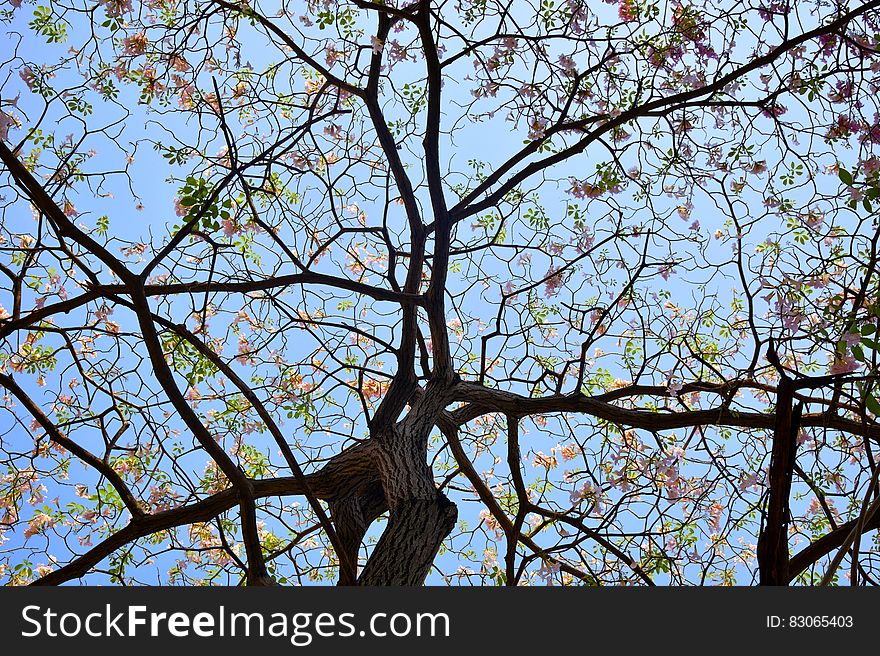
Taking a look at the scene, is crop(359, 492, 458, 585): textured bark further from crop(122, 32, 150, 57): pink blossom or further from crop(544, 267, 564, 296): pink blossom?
crop(122, 32, 150, 57): pink blossom

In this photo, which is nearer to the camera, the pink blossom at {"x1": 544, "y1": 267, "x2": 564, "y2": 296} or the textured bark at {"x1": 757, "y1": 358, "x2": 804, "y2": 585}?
the textured bark at {"x1": 757, "y1": 358, "x2": 804, "y2": 585}

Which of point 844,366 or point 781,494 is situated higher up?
point 844,366

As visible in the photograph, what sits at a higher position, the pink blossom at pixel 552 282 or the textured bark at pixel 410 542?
the pink blossom at pixel 552 282

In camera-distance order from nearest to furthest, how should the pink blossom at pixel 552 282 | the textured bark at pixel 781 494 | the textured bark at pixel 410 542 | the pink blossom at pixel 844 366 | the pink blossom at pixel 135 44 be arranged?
1. the textured bark at pixel 781 494
2. the textured bark at pixel 410 542
3. the pink blossom at pixel 844 366
4. the pink blossom at pixel 135 44
5. the pink blossom at pixel 552 282

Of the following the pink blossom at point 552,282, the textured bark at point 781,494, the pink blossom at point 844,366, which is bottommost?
the textured bark at point 781,494

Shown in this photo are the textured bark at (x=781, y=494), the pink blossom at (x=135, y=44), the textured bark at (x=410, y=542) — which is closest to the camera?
the textured bark at (x=781, y=494)

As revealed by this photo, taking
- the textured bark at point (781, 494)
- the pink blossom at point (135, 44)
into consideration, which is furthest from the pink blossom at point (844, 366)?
the pink blossom at point (135, 44)

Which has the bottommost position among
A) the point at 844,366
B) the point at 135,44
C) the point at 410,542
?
the point at 410,542

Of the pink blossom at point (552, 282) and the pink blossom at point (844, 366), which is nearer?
the pink blossom at point (844, 366)

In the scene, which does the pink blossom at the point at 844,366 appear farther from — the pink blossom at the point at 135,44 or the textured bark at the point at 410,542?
the pink blossom at the point at 135,44

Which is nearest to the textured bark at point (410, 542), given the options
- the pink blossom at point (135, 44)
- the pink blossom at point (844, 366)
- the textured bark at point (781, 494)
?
the textured bark at point (781, 494)

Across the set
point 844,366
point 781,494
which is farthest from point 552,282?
point 781,494

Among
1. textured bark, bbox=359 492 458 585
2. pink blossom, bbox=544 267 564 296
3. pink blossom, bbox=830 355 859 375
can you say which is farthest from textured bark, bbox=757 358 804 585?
pink blossom, bbox=544 267 564 296

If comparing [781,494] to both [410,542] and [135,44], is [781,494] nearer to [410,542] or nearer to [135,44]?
[410,542]
